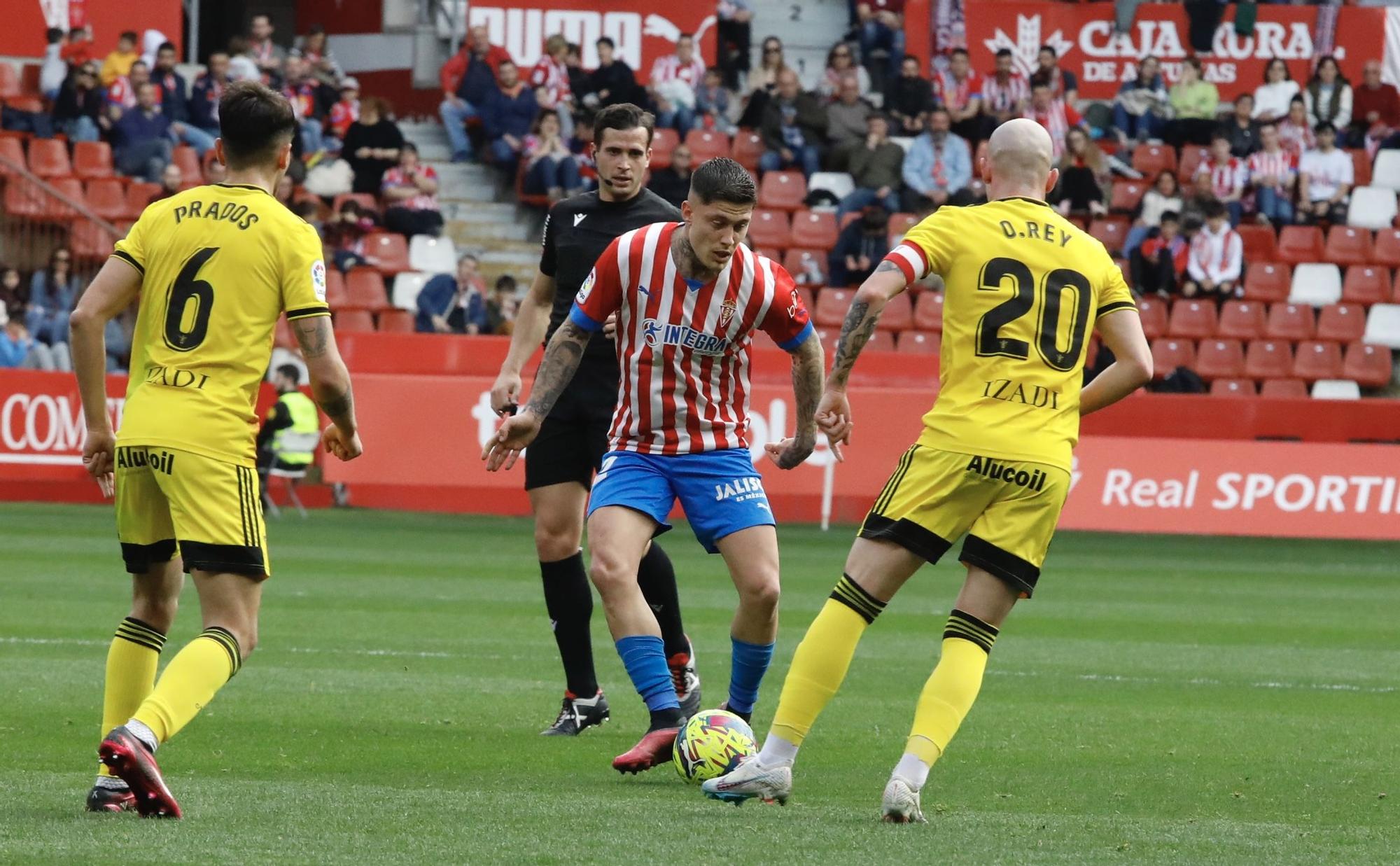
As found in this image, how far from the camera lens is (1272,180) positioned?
81.8 feet

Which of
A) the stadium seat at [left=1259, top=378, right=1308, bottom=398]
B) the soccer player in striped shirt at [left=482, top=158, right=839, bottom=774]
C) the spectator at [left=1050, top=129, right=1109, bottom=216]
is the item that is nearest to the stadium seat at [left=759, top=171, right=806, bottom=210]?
the spectator at [left=1050, top=129, right=1109, bottom=216]

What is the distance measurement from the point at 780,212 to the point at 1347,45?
8.88 metres

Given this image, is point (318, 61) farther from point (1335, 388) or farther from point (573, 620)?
point (573, 620)

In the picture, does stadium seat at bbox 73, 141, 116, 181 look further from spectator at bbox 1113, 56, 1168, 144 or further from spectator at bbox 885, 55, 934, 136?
spectator at bbox 1113, 56, 1168, 144

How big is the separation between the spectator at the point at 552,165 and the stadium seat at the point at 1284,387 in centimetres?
825

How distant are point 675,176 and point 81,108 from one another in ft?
22.4

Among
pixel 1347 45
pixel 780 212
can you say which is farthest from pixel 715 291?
pixel 1347 45

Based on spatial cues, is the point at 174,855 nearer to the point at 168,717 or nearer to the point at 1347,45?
the point at 168,717

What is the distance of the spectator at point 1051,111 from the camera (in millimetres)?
24594

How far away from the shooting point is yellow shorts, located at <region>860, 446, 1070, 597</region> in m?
5.76

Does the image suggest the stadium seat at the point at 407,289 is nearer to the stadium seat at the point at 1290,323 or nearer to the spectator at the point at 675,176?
the spectator at the point at 675,176

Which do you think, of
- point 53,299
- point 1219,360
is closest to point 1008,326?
point 53,299

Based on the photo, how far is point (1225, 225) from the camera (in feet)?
77.1

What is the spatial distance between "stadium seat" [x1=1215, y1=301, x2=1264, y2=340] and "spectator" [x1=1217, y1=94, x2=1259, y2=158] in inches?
99.3
